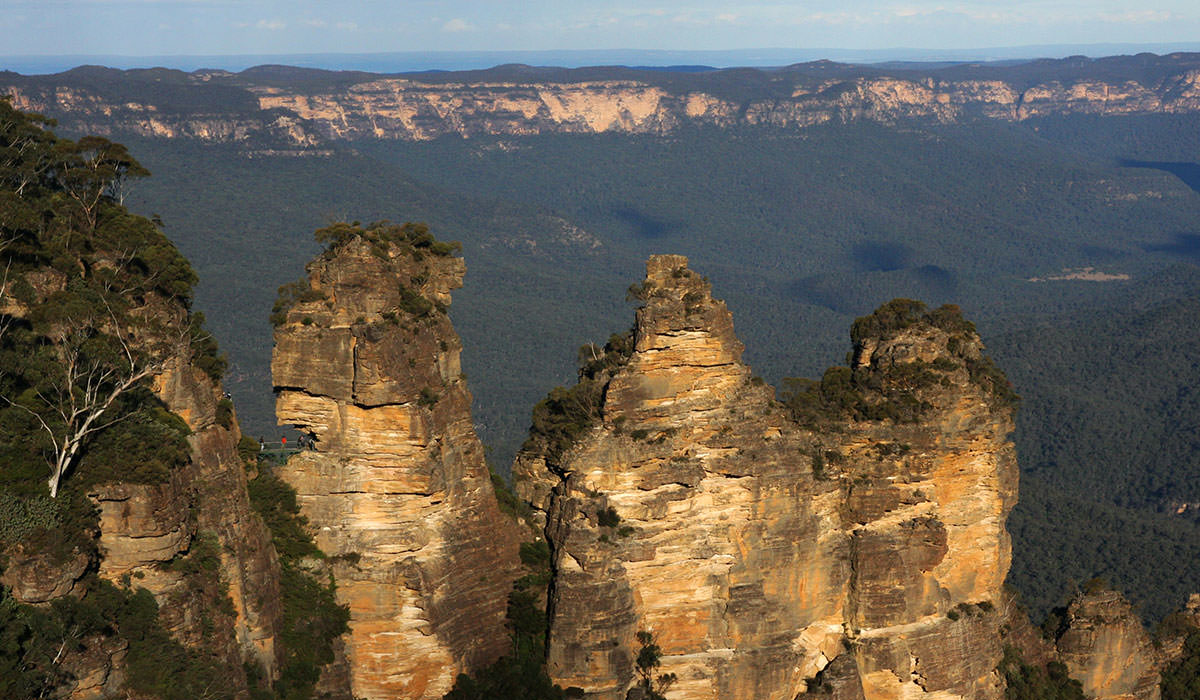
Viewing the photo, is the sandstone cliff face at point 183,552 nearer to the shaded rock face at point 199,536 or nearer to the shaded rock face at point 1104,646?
the shaded rock face at point 199,536

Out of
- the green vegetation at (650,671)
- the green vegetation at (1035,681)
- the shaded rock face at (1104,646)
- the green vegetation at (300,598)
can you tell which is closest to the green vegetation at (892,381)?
the green vegetation at (650,671)

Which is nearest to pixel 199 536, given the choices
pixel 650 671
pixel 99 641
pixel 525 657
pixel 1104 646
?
pixel 99 641

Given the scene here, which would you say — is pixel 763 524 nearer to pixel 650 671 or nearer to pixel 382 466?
pixel 650 671

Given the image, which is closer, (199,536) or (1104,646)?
(199,536)

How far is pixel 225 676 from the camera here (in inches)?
1296

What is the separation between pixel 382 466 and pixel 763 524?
1023 cm

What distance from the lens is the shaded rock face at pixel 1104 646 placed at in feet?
155

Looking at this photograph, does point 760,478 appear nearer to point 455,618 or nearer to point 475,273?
point 455,618

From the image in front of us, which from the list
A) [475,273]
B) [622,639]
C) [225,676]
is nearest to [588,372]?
[622,639]

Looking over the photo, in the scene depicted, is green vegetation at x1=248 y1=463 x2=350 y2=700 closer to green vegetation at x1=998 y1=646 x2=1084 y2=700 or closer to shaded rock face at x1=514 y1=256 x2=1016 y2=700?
shaded rock face at x1=514 y1=256 x2=1016 y2=700

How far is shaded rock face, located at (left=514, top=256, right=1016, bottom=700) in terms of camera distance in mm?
37469

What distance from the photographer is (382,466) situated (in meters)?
36.1

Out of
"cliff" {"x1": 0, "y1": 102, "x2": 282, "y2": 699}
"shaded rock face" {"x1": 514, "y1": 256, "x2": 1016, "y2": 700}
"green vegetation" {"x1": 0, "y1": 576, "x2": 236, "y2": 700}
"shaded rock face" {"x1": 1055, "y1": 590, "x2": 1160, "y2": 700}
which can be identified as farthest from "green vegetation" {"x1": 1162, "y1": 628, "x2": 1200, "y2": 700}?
"green vegetation" {"x1": 0, "y1": 576, "x2": 236, "y2": 700}

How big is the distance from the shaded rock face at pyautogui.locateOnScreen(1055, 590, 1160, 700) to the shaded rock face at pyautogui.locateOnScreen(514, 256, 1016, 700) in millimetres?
6257
